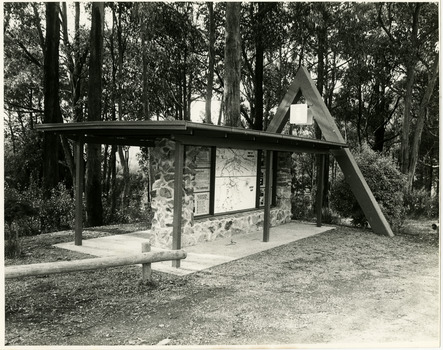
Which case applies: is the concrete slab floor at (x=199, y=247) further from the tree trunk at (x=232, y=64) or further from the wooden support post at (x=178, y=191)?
the tree trunk at (x=232, y=64)

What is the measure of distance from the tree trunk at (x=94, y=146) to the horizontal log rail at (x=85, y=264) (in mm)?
6393

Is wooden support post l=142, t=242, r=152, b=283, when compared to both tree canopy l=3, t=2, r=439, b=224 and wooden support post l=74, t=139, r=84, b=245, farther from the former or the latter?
tree canopy l=3, t=2, r=439, b=224

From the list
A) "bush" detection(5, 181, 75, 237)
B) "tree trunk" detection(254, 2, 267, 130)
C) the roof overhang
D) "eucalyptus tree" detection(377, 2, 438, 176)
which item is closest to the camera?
the roof overhang

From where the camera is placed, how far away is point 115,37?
2178cm

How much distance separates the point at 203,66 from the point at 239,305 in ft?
61.1

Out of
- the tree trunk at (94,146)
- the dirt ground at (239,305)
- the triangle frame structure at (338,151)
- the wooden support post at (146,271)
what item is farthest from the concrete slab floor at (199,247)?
the tree trunk at (94,146)

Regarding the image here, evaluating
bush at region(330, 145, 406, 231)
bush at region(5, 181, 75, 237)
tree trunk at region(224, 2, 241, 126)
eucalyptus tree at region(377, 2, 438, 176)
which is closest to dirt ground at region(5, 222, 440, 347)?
bush at region(5, 181, 75, 237)

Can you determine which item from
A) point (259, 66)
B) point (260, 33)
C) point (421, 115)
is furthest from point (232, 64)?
point (421, 115)

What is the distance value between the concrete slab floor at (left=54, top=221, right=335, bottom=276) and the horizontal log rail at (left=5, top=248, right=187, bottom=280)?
0.75 m

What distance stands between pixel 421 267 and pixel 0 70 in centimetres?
764

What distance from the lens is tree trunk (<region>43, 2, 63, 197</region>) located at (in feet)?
45.2

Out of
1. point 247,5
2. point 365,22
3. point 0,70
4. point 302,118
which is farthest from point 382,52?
point 0,70

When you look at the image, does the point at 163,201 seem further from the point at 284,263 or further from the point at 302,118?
the point at 302,118

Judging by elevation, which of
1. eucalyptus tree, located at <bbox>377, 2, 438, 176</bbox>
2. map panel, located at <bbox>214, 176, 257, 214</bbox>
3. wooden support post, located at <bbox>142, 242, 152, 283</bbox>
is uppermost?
eucalyptus tree, located at <bbox>377, 2, 438, 176</bbox>
